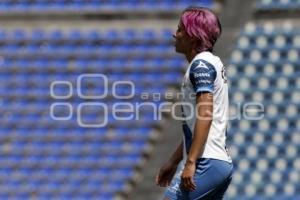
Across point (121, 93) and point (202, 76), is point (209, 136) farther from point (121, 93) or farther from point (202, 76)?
point (121, 93)

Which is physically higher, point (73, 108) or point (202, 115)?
point (202, 115)

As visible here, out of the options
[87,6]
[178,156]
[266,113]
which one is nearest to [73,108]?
[87,6]

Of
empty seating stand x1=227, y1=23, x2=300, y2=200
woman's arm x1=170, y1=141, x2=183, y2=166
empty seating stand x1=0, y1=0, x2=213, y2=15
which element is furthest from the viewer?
empty seating stand x1=0, y1=0, x2=213, y2=15

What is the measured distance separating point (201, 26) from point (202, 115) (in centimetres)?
30

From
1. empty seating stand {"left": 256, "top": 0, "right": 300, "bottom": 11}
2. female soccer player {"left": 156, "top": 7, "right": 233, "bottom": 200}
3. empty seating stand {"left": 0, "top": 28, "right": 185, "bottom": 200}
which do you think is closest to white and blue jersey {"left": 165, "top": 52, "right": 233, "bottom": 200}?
female soccer player {"left": 156, "top": 7, "right": 233, "bottom": 200}

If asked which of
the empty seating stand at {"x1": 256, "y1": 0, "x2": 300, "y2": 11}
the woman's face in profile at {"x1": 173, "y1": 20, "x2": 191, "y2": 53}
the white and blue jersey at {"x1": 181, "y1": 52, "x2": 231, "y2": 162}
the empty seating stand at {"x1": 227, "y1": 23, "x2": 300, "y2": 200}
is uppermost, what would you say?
the empty seating stand at {"x1": 256, "y1": 0, "x2": 300, "y2": 11}

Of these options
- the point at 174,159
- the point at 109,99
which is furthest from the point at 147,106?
the point at 174,159

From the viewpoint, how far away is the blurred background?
20.1 feet
